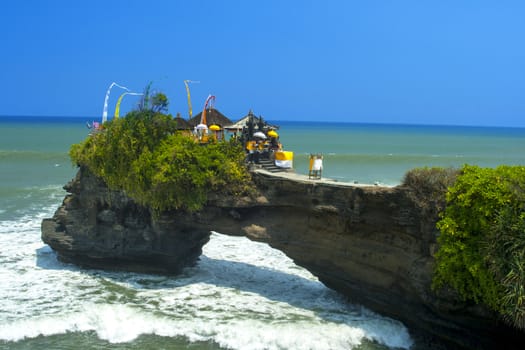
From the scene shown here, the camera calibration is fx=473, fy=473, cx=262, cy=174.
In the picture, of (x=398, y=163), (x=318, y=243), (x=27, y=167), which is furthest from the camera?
(x=398, y=163)

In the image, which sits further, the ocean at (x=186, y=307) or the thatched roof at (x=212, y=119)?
the thatched roof at (x=212, y=119)

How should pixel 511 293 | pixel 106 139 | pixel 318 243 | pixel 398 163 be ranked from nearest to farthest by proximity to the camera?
pixel 511 293
pixel 318 243
pixel 106 139
pixel 398 163

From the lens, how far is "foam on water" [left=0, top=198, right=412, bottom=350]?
12.9m

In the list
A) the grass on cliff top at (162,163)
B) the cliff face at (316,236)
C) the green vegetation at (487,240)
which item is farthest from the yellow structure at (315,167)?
the green vegetation at (487,240)

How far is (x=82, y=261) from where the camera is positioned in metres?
18.2

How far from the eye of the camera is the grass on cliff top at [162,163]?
15.8 metres

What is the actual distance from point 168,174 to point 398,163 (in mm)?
38967

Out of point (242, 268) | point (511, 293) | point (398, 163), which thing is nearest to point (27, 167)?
point (242, 268)

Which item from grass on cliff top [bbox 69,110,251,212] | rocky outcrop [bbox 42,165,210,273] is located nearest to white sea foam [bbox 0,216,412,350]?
rocky outcrop [bbox 42,165,210,273]

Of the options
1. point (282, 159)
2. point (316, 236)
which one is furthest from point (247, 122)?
point (316, 236)

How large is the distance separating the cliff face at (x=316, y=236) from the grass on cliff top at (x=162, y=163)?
547mm

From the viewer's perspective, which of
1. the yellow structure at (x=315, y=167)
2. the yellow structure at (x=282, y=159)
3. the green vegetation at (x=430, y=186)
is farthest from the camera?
the yellow structure at (x=282, y=159)

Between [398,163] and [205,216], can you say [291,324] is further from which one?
[398,163]

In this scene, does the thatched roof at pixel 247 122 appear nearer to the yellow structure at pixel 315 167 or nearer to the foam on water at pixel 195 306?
the yellow structure at pixel 315 167
